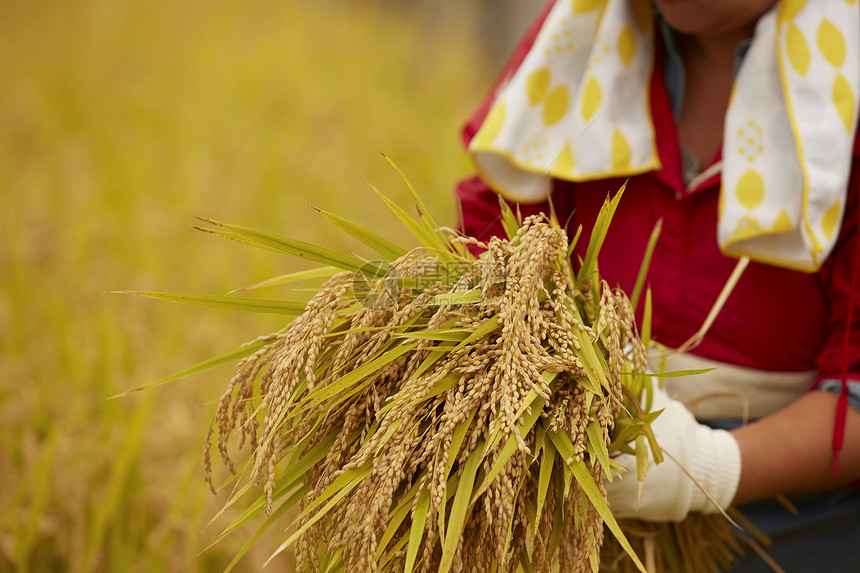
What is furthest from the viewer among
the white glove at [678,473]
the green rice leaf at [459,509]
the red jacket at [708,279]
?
the red jacket at [708,279]

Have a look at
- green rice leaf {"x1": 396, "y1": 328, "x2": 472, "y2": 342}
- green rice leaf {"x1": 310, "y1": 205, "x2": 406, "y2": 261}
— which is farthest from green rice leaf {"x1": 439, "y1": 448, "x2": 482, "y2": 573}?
green rice leaf {"x1": 310, "y1": 205, "x2": 406, "y2": 261}

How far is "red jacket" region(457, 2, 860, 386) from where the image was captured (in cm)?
104

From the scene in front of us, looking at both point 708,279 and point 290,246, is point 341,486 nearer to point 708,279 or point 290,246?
point 290,246

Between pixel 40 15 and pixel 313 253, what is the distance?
5476 millimetres

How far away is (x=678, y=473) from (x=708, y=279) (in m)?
0.36

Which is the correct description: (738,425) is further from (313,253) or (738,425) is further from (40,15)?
(40,15)

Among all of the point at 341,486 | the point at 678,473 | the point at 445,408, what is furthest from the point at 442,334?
the point at 678,473

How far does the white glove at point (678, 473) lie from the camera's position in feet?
2.87

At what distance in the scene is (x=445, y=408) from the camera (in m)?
0.67

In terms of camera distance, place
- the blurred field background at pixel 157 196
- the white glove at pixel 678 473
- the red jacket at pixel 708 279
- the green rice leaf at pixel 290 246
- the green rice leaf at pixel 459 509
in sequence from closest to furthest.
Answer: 1. the green rice leaf at pixel 459 509
2. the green rice leaf at pixel 290 246
3. the white glove at pixel 678 473
4. the red jacket at pixel 708 279
5. the blurred field background at pixel 157 196

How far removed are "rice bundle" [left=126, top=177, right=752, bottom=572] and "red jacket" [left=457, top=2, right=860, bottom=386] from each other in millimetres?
316


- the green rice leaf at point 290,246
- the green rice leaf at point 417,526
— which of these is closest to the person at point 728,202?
the green rice leaf at point 417,526

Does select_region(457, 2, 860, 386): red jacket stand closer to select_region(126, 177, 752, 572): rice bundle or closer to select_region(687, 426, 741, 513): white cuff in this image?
select_region(687, 426, 741, 513): white cuff

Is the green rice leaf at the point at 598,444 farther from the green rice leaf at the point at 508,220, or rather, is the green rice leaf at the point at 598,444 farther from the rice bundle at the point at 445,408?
the green rice leaf at the point at 508,220
